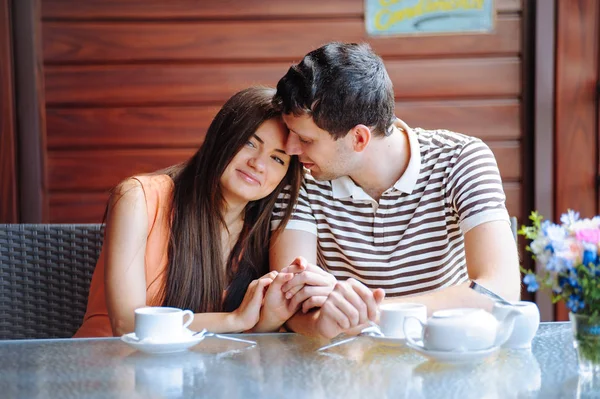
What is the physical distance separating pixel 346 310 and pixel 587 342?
19.9 inches

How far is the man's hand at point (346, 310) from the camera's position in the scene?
62.4 inches

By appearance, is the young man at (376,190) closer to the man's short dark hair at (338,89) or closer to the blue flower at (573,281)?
the man's short dark hair at (338,89)

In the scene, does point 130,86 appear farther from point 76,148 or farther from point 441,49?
point 441,49

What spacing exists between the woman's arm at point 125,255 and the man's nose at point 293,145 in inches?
14.7

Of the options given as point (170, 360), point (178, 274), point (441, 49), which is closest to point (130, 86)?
point (441, 49)

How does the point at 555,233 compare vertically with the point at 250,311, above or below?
above

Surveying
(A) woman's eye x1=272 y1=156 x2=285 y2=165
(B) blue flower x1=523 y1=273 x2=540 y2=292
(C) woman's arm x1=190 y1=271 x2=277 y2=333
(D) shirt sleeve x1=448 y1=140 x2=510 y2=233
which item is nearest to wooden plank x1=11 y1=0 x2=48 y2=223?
(A) woman's eye x1=272 y1=156 x2=285 y2=165

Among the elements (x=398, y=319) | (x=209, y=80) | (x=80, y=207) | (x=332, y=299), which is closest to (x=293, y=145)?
(x=332, y=299)

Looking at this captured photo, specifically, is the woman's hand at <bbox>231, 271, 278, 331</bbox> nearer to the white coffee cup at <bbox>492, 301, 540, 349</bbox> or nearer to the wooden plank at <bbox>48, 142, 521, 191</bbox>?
the white coffee cup at <bbox>492, 301, 540, 349</bbox>

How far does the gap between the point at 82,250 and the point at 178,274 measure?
9.6 inches

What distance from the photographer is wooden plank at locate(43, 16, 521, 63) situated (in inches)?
125

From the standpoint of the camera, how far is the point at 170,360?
4.57 feet

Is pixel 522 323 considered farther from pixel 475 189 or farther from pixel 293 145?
pixel 293 145

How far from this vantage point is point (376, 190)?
214 centimetres
